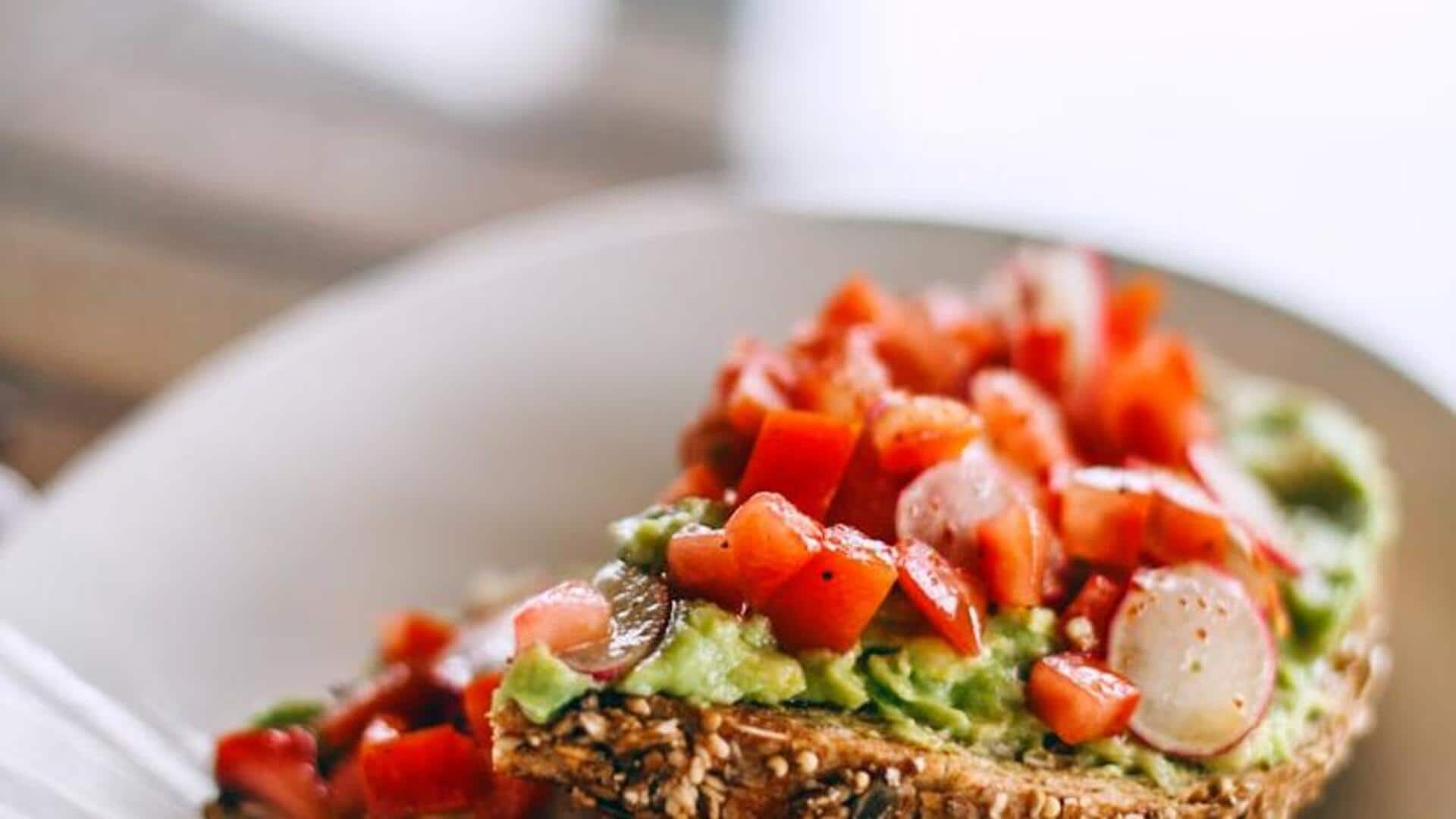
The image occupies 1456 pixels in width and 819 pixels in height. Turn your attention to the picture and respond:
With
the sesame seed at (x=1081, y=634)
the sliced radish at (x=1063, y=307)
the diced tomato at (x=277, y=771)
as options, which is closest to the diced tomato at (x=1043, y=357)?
the sliced radish at (x=1063, y=307)

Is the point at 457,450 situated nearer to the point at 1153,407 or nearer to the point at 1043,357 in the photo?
the point at 1043,357

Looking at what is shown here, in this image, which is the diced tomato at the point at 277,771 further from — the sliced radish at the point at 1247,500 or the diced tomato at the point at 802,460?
the sliced radish at the point at 1247,500

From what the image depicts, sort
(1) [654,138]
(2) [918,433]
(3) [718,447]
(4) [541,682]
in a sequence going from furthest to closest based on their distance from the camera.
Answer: (1) [654,138]
(3) [718,447]
(2) [918,433]
(4) [541,682]

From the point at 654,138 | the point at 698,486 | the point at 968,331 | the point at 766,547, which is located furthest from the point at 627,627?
the point at 654,138

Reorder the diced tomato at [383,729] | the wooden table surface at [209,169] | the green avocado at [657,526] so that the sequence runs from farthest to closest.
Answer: the wooden table surface at [209,169]
the diced tomato at [383,729]
the green avocado at [657,526]

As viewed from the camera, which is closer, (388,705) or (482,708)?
(482,708)
